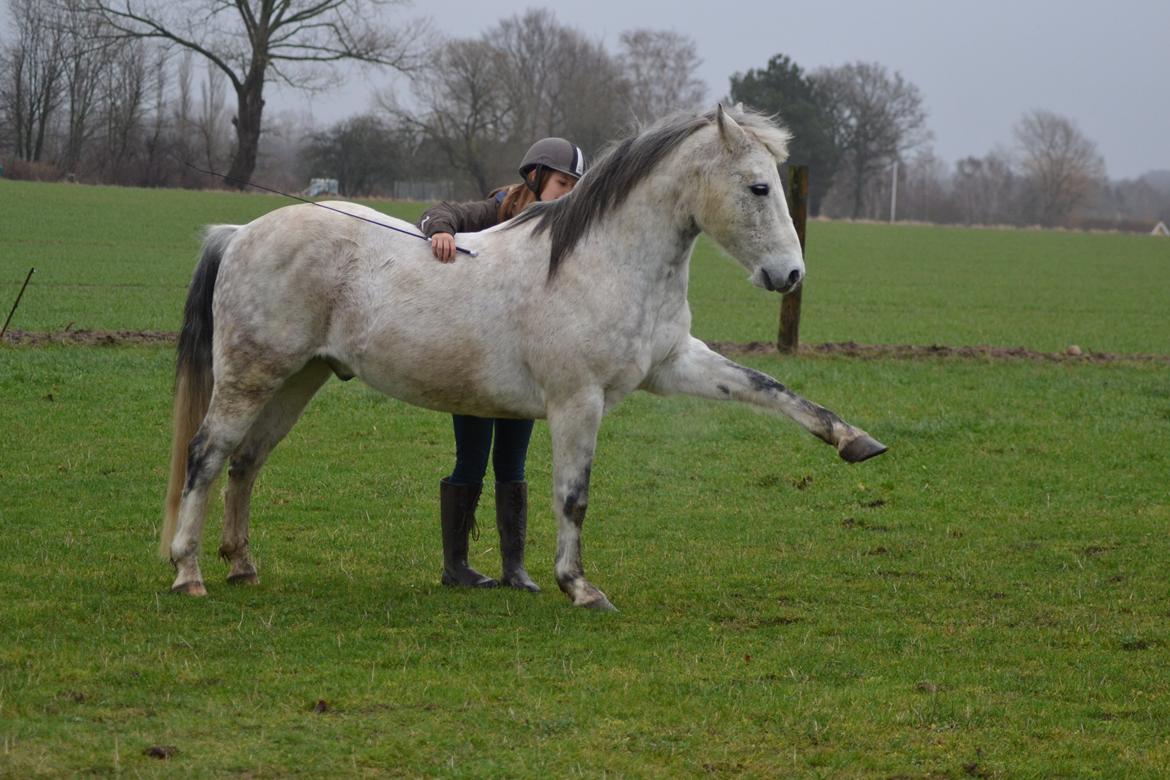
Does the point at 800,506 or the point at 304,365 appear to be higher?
the point at 304,365

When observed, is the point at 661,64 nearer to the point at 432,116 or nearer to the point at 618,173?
the point at 432,116

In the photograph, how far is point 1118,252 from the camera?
5391 cm

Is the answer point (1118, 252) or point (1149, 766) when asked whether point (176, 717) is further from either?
point (1118, 252)

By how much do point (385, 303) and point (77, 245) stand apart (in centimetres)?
2384

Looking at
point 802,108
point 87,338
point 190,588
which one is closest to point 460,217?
point 190,588

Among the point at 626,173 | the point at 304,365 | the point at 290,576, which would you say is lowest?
the point at 290,576

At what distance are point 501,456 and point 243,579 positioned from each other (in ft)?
4.77

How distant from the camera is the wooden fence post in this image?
1602 cm

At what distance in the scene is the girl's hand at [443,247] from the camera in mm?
6293

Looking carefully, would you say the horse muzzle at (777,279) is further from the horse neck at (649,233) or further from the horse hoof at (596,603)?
the horse hoof at (596,603)

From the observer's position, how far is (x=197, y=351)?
6848mm

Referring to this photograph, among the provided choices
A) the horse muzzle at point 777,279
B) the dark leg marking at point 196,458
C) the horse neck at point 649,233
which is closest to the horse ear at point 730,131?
the horse neck at point 649,233

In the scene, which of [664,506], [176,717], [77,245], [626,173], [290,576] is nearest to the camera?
[176,717]

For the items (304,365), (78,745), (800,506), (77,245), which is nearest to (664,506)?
(800,506)
